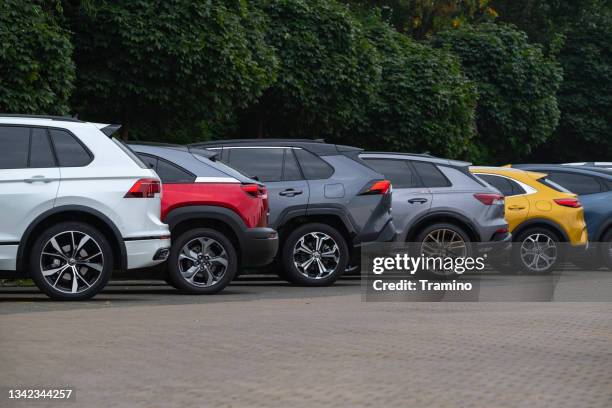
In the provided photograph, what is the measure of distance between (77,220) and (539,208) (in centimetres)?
921

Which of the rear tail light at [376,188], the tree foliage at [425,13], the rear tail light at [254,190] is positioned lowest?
the rear tail light at [376,188]

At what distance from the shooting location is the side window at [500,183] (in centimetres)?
2169

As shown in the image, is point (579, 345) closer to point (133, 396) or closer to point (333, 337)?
point (333, 337)

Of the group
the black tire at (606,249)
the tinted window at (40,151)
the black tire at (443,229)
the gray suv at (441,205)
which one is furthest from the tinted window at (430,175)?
the tinted window at (40,151)

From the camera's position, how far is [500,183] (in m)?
21.7

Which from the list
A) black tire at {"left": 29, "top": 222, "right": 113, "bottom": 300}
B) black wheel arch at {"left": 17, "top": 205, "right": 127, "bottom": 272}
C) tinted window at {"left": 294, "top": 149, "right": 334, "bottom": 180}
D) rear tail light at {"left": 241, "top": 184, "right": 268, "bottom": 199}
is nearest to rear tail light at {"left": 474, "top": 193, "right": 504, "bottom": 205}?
tinted window at {"left": 294, "top": 149, "right": 334, "bottom": 180}

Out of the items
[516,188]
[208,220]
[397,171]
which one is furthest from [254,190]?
[516,188]

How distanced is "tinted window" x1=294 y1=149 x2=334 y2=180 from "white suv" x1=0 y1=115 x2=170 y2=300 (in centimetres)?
352

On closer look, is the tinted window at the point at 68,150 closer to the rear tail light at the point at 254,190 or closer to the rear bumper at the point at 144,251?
the rear bumper at the point at 144,251

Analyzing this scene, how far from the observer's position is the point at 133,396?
777 centimetres

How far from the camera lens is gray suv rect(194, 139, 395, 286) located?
17281 millimetres

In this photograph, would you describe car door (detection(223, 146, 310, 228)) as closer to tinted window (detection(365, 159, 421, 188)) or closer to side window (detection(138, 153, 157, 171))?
side window (detection(138, 153, 157, 171))

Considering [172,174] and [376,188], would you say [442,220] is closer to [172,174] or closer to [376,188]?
[376,188]

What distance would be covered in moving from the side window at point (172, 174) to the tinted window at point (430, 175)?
15.3 feet
